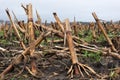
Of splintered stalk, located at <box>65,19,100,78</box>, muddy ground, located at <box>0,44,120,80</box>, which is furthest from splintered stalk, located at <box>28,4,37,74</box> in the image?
splintered stalk, located at <box>65,19,100,78</box>

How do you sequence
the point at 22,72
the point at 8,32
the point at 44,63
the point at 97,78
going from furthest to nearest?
the point at 8,32 → the point at 44,63 → the point at 22,72 → the point at 97,78

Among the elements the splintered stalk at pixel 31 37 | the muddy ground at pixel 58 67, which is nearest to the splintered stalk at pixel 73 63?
the muddy ground at pixel 58 67

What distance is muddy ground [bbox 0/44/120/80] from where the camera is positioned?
491 cm

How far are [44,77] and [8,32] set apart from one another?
17.4ft

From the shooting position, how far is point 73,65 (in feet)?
16.1

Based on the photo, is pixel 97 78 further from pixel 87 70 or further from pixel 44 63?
pixel 44 63

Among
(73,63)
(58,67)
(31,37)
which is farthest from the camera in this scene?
(58,67)

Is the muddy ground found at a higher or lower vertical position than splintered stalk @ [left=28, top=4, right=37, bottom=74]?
lower

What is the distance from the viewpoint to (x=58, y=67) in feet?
17.9

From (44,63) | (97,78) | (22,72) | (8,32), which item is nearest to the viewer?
(97,78)

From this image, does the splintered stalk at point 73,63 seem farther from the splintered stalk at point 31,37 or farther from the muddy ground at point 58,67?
the splintered stalk at point 31,37

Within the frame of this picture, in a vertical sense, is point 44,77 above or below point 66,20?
below

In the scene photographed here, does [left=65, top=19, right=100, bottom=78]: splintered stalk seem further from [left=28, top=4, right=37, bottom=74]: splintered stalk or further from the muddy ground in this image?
[left=28, top=4, right=37, bottom=74]: splintered stalk

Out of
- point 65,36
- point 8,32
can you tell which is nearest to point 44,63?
point 65,36
